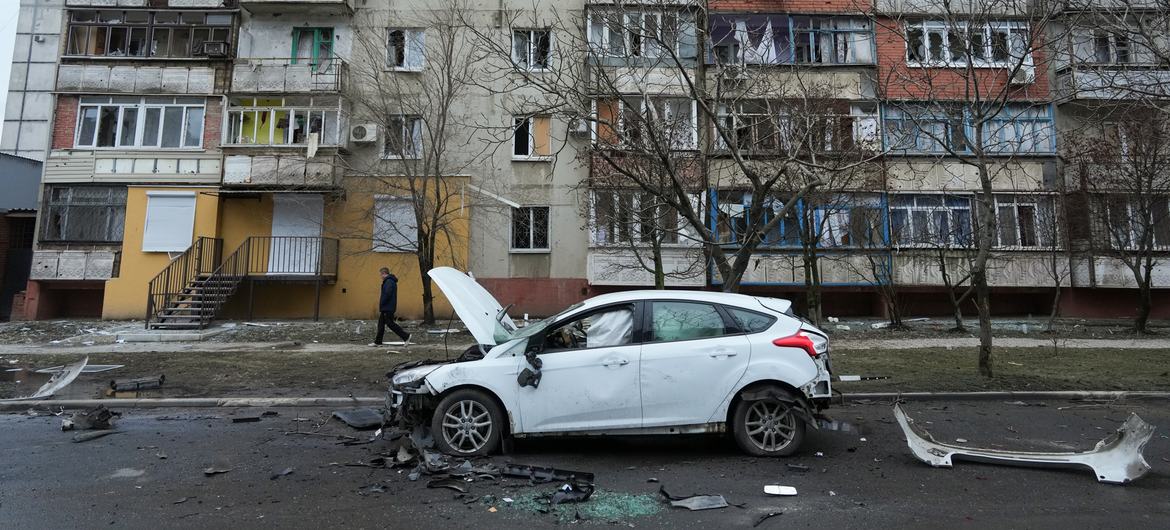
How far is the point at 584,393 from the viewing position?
17.7 ft

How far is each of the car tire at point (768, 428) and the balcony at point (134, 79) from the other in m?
20.4

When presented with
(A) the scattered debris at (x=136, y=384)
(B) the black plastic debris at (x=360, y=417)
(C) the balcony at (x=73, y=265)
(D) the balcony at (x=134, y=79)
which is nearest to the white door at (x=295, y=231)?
(D) the balcony at (x=134, y=79)

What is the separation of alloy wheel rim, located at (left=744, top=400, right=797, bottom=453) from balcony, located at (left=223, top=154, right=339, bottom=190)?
52.9ft

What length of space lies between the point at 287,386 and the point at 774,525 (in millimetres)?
7666

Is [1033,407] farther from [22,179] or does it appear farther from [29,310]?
[22,179]

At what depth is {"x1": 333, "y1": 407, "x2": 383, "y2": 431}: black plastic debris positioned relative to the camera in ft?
21.9

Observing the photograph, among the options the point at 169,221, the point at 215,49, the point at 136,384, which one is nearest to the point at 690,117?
the point at 136,384

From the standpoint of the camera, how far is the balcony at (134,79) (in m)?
19.3

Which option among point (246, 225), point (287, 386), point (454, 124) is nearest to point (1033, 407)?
point (287, 386)

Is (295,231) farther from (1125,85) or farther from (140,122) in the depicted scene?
(1125,85)

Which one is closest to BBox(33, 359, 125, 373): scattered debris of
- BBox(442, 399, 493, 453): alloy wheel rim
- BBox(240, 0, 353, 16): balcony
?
BBox(442, 399, 493, 453): alloy wheel rim

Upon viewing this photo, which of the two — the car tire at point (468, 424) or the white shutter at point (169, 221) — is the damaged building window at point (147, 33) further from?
the car tire at point (468, 424)

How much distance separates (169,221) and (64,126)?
465 centimetres

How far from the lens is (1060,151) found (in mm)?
18094
